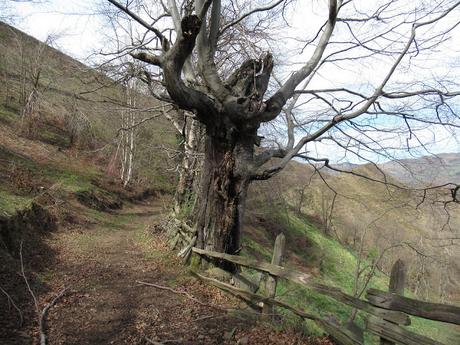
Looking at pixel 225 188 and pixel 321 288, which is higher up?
pixel 225 188

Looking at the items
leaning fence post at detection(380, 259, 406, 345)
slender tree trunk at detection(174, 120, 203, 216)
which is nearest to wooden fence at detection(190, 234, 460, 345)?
leaning fence post at detection(380, 259, 406, 345)

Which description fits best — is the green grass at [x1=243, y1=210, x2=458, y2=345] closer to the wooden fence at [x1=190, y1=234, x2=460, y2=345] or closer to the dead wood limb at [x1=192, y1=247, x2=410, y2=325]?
the dead wood limb at [x1=192, y1=247, x2=410, y2=325]

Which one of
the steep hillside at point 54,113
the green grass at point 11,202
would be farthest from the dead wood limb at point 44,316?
the steep hillside at point 54,113

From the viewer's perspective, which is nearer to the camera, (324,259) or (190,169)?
(190,169)

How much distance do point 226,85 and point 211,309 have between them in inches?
147

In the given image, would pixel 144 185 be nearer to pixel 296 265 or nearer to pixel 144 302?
pixel 296 265

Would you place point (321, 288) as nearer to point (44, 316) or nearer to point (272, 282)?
point (272, 282)

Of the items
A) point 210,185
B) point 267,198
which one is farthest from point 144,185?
point 210,185

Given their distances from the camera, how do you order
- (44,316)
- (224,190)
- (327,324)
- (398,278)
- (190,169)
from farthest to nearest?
(190,169), (224,190), (44,316), (327,324), (398,278)

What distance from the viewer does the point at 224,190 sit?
6316 mm

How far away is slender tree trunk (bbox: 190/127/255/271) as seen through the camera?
6.33 meters

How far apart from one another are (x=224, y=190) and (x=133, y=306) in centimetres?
230

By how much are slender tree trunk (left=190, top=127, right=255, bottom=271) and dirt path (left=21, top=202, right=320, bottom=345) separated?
88cm

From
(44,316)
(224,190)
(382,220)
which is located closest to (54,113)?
(382,220)
